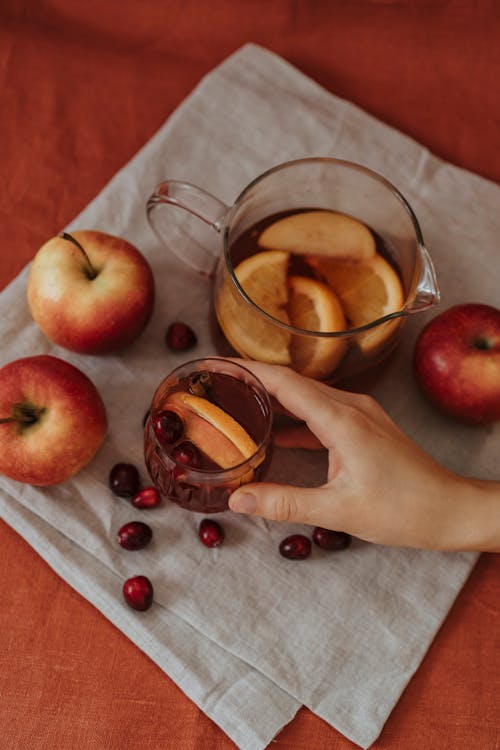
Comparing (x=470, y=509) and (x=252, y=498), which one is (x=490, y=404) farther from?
(x=252, y=498)

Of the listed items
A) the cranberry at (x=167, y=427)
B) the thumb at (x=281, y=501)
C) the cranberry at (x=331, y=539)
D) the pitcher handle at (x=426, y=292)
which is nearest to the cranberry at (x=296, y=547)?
the cranberry at (x=331, y=539)

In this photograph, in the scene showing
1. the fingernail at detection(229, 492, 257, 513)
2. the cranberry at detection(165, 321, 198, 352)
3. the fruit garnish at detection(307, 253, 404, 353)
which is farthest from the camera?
the cranberry at detection(165, 321, 198, 352)

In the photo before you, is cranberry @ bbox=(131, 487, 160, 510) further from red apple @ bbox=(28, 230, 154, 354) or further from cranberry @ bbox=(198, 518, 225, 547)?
red apple @ bbox=(28, 230, 154, 354)

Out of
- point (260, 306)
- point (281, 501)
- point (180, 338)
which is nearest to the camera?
point (281, 501)

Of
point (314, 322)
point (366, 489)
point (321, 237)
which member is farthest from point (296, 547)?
point (321, 237)

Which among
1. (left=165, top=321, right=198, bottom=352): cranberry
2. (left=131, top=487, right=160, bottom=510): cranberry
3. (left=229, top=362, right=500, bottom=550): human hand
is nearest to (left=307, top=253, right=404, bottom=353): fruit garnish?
(left=229, top=362, right=500, bottom=550): human hand

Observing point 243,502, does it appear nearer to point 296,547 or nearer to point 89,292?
point 296,547
